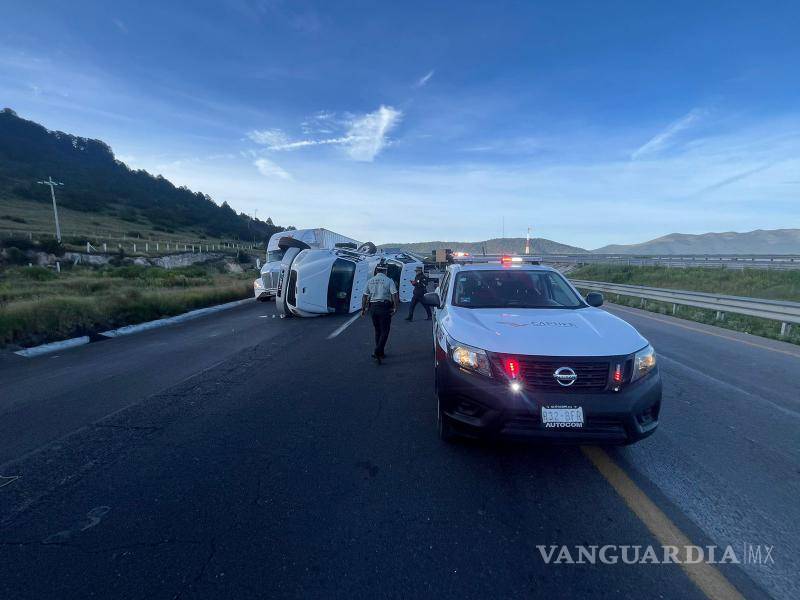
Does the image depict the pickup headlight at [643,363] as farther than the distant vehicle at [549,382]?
Yes

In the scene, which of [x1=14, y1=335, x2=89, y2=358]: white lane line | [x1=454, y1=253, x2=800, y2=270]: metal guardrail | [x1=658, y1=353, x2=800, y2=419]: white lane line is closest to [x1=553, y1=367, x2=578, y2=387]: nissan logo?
[x1=658, y1=353, x2=800, y2=419]: white lane line

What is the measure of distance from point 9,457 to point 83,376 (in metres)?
3.28

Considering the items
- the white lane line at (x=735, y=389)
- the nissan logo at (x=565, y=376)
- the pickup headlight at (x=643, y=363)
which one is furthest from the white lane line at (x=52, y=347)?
the white lane line at (x=735, y=389)

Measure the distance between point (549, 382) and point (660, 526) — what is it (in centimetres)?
115

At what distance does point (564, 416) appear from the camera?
10.2 ft

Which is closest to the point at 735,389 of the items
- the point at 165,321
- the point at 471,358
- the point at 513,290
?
the point at 513,290

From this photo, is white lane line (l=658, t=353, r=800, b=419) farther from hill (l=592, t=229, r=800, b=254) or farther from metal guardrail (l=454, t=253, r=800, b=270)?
hill (l=592, t=229, r=800, b=254)

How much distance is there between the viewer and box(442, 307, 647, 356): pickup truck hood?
333 centimetres

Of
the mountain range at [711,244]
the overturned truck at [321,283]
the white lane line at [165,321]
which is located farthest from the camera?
the mountain range at [711,244]

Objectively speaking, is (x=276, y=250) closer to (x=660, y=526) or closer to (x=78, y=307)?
(x=78, y=307)

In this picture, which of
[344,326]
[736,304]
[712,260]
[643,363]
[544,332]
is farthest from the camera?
[712,260]

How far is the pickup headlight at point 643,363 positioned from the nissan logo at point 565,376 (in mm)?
502

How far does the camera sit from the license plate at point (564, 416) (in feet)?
10.2

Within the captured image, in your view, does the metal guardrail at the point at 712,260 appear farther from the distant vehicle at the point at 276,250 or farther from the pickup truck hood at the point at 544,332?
the pickup truck hood at the point at 544,332
